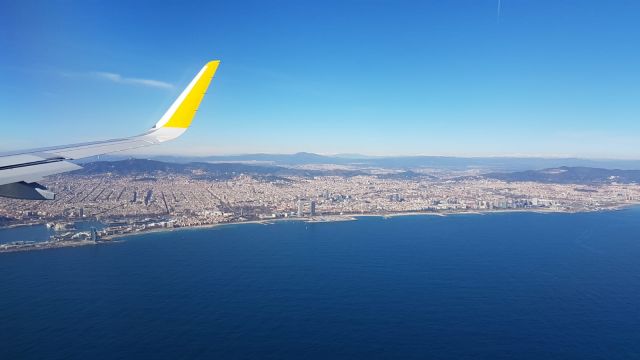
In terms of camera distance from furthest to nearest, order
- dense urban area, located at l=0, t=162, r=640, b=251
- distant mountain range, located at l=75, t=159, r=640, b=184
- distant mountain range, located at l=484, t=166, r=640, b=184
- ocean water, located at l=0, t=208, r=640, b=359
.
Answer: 1. distant mountain range, located at l=484, t=166, r=640, b=184
2. distant mountain range, located at l=75, t=159, r=640, b=184
3. dense urban area, located at l=0, t=162, r=640, b=251
4. ocean water, located at l=0, t=208, r=640, b=359

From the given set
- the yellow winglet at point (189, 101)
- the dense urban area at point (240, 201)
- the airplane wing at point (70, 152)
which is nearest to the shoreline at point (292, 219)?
the dense urban area at point (240, 201)

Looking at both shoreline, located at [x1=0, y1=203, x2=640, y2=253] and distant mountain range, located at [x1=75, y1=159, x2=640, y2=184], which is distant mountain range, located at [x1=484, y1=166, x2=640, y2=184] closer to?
distant mountain range, located at [x1=75, y1=159, x2=640, y2=184]

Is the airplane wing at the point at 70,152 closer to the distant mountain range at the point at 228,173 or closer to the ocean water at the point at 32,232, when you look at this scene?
the ocean water at the point at 32,232

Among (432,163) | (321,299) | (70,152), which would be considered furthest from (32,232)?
(432,163)

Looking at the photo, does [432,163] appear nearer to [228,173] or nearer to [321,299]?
Answer: [228,173]

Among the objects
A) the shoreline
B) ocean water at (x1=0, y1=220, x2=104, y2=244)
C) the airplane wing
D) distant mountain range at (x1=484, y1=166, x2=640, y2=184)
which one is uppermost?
the airplane wing

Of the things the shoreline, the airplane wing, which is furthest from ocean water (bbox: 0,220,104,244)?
the airplane wing
